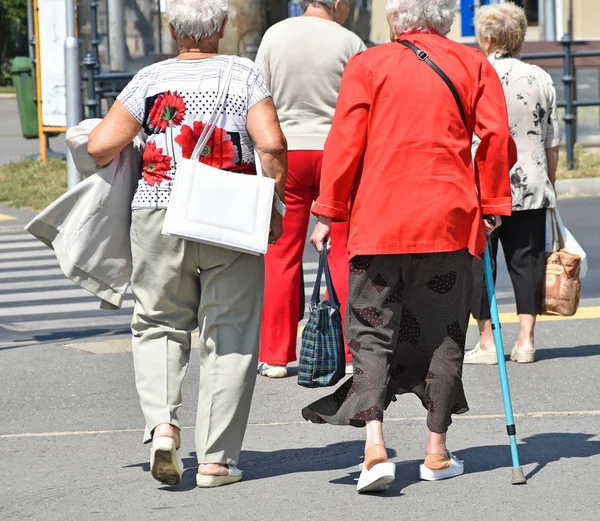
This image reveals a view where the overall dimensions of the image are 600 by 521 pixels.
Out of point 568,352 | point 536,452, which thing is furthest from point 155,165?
point 568,352

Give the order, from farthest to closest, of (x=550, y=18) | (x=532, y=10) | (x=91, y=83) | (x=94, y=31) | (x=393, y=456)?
→ (x=532, y=10) < (x=550, y=18) < (x=94, y=31) < (x=91, y=83) < (x=393, y=456)

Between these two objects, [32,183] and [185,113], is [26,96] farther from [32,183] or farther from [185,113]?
[185,113]

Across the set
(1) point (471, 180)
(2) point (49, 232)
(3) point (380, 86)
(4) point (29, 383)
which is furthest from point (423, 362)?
(4) point (29, 383)

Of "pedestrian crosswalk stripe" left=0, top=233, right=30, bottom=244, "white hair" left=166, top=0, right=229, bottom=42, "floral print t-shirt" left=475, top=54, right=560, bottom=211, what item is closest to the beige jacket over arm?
"white hair" left=166, top=0, right=229, bottom=42

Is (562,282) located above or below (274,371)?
above

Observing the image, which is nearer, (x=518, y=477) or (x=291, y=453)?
(x=518, y=477)

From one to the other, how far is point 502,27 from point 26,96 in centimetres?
1536

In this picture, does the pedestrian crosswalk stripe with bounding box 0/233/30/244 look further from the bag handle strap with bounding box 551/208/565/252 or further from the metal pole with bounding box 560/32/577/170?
the bag handle strap with bounding box 551/208/565/252

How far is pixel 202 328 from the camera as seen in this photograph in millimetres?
4809

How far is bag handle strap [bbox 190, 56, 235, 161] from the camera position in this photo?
15.3ft

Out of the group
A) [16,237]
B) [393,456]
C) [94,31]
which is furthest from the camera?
[94,31]

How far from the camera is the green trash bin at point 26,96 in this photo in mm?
20691

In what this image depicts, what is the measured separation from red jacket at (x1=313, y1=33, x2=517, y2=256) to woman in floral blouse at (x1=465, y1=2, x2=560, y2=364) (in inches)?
74.1

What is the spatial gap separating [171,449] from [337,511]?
609 millimetres
